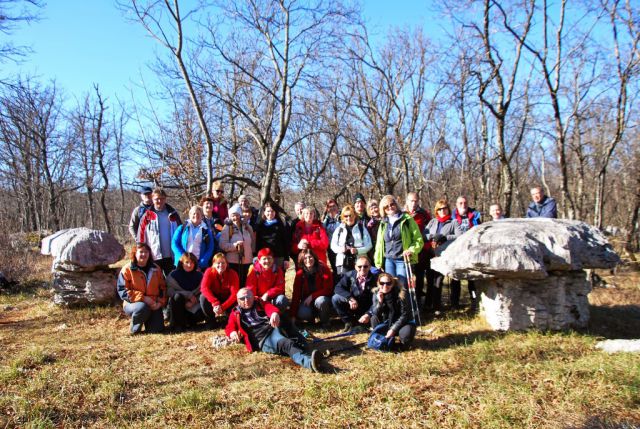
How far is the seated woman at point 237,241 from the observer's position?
5984mm

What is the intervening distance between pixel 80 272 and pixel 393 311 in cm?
560

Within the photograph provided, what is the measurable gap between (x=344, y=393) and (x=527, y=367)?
1893 mm

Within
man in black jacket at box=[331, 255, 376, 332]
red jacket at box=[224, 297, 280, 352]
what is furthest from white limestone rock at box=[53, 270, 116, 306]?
man in black jacket at box=[331, 255, 376, 332]

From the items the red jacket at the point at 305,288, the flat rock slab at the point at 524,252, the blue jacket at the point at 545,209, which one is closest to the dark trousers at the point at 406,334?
the flat rock slab at the point at 524,252

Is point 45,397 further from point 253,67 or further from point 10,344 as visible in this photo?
point 253,67

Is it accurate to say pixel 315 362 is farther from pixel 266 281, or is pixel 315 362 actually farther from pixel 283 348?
pixel 266 281

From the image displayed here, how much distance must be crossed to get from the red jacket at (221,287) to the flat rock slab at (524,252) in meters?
2.79

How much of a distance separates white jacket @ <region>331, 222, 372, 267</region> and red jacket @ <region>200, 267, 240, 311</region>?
59.3 inches

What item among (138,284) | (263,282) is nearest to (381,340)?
(263,282)

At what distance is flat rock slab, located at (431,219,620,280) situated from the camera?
485cm

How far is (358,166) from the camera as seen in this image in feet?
41.9

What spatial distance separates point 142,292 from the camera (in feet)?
18.4

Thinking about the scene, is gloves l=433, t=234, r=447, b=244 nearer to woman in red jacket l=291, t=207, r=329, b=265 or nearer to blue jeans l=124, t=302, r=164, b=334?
woman in red jacket l=291, t=207, r=329, b=265

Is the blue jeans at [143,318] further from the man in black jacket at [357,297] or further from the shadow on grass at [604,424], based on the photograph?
the shadow on grass at [604,424]
